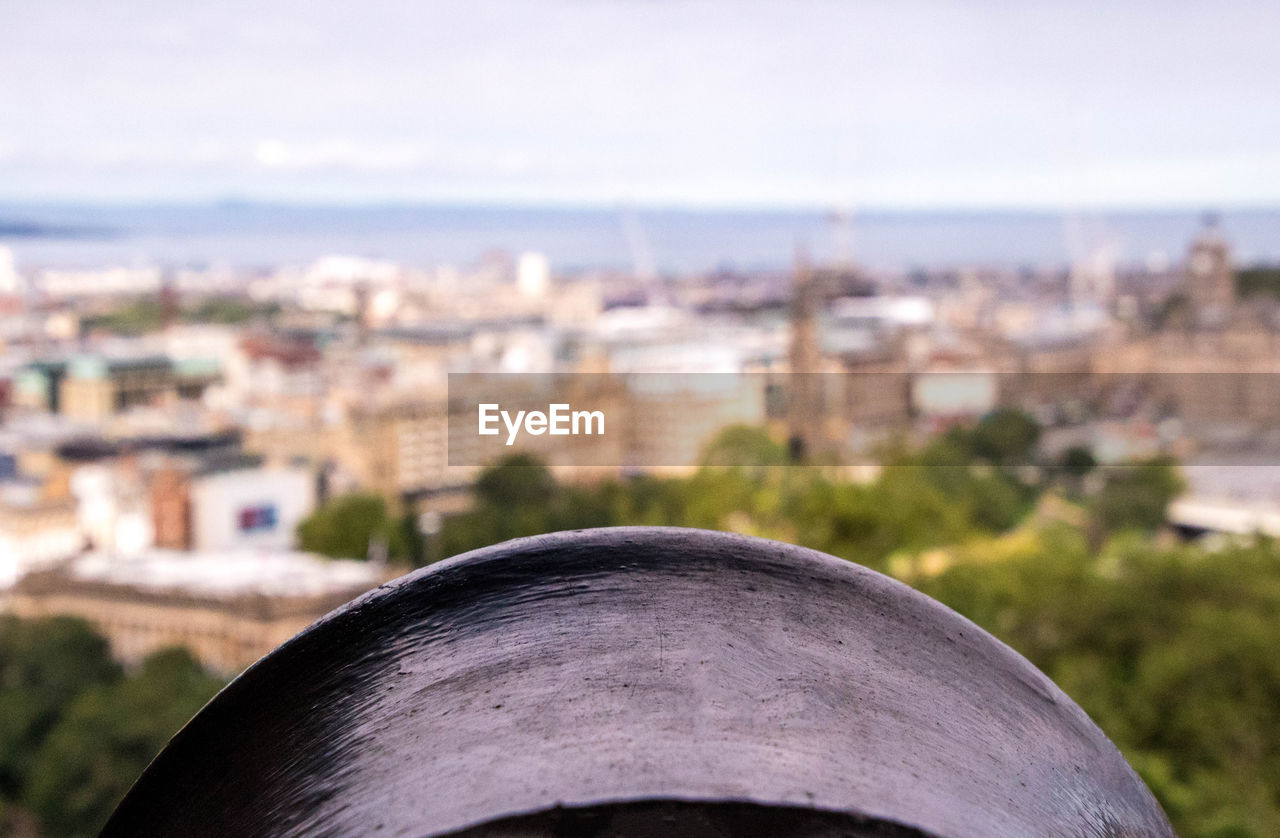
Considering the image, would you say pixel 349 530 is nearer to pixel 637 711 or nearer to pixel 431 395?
A: pixel 431 395

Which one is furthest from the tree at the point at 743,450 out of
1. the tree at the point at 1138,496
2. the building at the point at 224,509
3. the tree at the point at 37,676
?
the tree at the point at 37,676

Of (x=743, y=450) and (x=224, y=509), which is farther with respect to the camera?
(x=224, y=509)

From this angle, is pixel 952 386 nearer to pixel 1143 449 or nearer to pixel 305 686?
pixel 1143 449

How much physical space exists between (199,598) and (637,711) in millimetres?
21776

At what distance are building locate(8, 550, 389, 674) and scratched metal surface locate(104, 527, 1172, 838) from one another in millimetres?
18644

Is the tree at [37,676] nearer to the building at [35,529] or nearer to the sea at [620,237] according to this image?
the building at [35,529]

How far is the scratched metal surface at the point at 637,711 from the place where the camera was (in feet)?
1.94

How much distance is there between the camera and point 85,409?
43156mm

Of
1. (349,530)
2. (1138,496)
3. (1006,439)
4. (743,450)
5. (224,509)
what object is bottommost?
(224,509)

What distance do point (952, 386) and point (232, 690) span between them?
145 feet

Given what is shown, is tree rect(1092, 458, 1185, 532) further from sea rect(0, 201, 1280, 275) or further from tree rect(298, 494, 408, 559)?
sea rect(0, 201, 1280, 275)

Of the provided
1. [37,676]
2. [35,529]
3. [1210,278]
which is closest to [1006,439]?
[35,529]

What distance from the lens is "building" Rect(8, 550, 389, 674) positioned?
20266 mm

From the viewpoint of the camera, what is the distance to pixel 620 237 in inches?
3081
